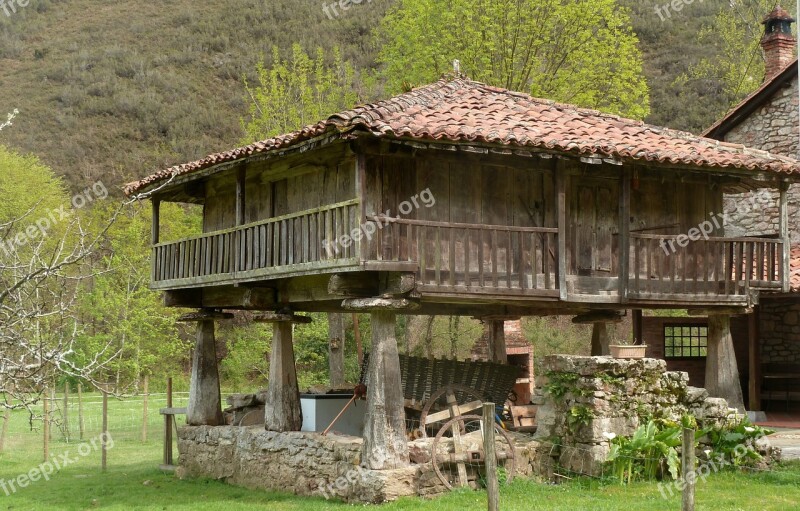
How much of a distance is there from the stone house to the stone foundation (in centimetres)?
790

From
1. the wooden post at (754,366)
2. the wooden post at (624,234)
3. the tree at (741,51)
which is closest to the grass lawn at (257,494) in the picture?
the wooden post at (624,234)

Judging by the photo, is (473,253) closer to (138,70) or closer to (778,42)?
(778,42)

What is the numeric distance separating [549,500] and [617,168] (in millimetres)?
4444

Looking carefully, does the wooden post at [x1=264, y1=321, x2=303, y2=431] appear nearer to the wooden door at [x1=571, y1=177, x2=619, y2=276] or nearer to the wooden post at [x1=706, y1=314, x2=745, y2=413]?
the wooden door at [x1=571, y1=177, x2=619, y2=276]

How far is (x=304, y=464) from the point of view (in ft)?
39.6

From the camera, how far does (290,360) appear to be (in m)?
13.2

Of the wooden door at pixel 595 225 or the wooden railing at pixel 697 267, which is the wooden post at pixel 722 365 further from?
the wooden door at pixel 595 225

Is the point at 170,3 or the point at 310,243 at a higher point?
the point at 170,3

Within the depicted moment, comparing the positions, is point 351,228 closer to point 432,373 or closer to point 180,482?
point 432,373

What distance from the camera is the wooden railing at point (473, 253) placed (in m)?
10.7

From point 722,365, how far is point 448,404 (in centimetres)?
389

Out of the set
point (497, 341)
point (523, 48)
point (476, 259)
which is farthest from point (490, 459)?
point (523, 48)

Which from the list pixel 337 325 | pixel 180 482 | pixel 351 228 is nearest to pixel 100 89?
pixel 337 325

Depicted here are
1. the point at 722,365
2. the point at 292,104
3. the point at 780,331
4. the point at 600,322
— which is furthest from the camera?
the point at 292,104
